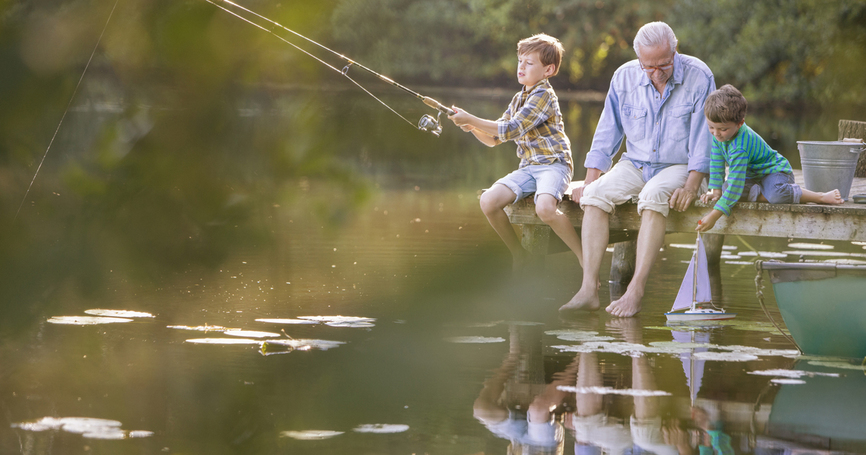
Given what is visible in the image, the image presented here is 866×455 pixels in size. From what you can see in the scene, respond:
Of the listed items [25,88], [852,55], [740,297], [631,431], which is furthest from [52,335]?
[852,55]

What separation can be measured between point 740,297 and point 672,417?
7.29 feet

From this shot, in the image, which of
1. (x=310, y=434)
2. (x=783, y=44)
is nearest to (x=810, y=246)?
(x=310, y=434)

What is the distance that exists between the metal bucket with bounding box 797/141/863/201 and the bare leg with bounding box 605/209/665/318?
2.69 ft

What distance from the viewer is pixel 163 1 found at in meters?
4.42

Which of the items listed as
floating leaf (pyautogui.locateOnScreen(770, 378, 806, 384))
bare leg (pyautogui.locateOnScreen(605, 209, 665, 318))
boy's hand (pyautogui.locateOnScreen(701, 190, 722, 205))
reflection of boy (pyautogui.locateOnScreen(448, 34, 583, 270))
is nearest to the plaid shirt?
reflection of boy (pyautogui.locateOnScreen(448, 34, 583, 270))

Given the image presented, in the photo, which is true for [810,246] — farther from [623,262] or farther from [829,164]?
[829,164]

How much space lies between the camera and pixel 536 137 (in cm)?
542

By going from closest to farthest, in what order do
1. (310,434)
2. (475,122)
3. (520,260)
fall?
(310,434) < (475,122) < (520,260)

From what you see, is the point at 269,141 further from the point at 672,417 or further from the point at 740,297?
the point at 672,417

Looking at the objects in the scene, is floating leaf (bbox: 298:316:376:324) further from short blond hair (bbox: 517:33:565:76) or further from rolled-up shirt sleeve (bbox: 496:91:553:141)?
short blond hair (bbox: 517:33:565:76)

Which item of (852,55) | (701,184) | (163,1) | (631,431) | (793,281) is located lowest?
(631,431)

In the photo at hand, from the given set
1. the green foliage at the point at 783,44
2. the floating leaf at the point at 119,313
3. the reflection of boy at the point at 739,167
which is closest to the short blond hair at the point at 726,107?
the reflection of boy at the point at 739,167

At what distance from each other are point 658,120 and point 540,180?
67 cm

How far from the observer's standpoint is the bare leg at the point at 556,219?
5191 millimetres
